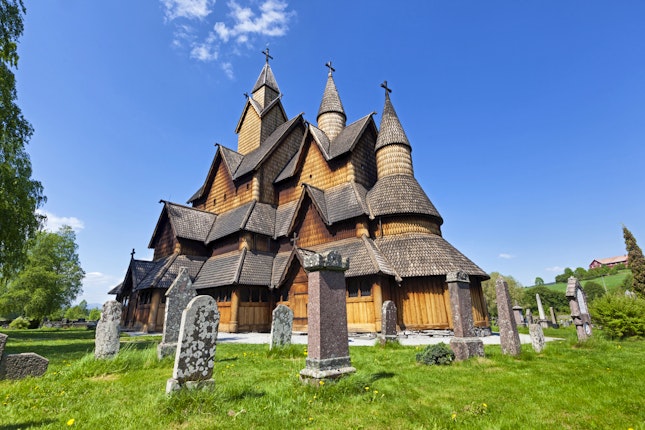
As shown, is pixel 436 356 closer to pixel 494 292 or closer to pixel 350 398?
pixel 350 398

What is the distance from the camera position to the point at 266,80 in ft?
107

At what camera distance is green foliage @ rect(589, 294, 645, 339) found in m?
12.6

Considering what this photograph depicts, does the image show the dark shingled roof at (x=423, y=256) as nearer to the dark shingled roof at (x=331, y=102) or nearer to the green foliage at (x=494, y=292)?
the dark shingled roof at (x=331, y=102)

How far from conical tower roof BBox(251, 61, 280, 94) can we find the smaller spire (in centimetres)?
1531

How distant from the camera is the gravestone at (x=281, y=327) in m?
10.4

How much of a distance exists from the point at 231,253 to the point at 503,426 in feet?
64.8

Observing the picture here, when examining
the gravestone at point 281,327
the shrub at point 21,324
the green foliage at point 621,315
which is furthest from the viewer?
the shrub at point 21,324

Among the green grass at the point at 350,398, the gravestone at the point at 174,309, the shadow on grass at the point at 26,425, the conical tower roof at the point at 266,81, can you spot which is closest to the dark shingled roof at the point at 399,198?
the green grass at the point at 350,398

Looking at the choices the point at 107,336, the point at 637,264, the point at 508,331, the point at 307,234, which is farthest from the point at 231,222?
the point at 637,264

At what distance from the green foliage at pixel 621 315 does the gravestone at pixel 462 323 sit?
28.8ft

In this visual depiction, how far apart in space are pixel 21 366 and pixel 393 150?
61.6 ft

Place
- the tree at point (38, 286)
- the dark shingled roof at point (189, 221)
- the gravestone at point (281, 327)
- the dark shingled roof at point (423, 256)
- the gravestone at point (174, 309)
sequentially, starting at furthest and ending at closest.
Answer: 1. the tree at point (38, 286)
2. the dark shingled roof at point (189, 221)
3. the dark shingled roof at point (423, 256)
4. the gravestone at point (281, 327)
5. the gravestone at point (174, 309)

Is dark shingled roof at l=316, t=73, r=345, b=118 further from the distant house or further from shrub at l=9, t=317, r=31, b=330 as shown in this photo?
the distant house

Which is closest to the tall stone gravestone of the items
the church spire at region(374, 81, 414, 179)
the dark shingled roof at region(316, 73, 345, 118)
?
the church spire at region(374, 81, 414, 179)
